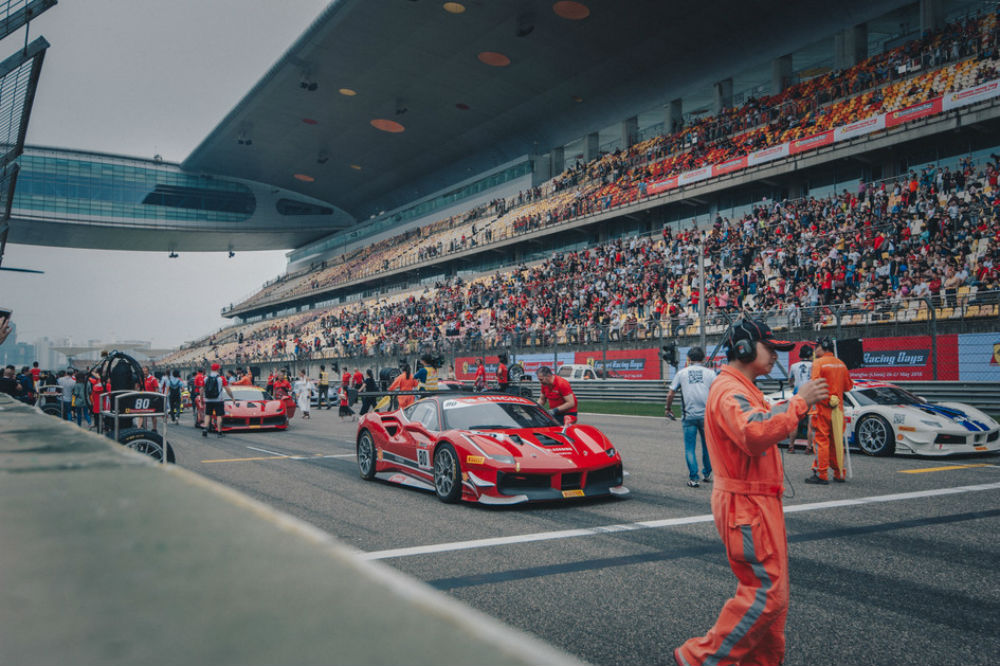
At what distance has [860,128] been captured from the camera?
1014 inches

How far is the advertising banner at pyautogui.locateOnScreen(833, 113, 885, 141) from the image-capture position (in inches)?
994

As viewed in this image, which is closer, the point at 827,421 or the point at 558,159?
the point at 827,421

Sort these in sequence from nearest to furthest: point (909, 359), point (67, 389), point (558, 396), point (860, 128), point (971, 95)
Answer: point (558, 396)
point (909, 359)
point (67, 389)
point (971, 95)
point (860, 128)

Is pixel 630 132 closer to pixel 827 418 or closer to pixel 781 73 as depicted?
pixel 781 73

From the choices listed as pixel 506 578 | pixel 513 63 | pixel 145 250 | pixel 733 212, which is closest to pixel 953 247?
pixel 733 212

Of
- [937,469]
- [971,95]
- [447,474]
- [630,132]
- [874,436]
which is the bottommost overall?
[937,469]

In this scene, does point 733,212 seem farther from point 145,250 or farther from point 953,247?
point 145,250

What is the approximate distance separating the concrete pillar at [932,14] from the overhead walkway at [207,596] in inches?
1279

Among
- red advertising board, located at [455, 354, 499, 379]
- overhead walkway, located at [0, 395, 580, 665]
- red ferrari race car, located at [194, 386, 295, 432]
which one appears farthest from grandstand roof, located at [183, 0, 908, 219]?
overhead walkway, located at [0, 395, 580, 665]

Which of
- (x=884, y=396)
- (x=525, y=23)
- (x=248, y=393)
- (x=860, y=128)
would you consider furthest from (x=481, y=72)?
(x=884, y=396)

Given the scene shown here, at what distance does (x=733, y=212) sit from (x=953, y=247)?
42.7 feet

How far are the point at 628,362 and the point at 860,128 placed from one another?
473 inches

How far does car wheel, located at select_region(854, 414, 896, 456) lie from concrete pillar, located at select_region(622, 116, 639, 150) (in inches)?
1257

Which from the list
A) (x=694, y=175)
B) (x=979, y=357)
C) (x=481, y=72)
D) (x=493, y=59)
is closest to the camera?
(x=979, y=357)
